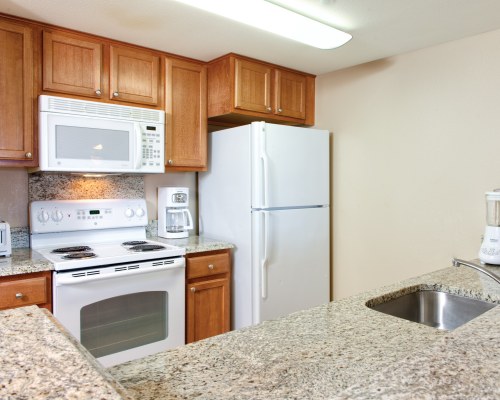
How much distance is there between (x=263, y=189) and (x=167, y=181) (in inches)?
34.6

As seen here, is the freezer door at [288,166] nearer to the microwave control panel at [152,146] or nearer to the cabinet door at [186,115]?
the cabinet door at [186,115]

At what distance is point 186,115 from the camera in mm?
2883

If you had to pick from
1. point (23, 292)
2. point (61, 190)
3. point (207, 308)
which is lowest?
point (207, 308)

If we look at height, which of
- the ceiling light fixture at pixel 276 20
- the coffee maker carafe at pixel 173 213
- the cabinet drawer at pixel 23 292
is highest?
the ceiling light fixture at pixel 276 20

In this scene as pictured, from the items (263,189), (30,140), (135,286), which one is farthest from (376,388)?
(30,140)

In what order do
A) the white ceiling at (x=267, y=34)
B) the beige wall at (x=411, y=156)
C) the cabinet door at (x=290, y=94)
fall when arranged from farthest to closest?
the cabinet door at (x=290, y=94), the beige wall at (x=411, y=156), the white ceiling at (x=267, y=34)

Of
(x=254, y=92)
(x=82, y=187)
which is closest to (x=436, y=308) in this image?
(x=254, y=92)

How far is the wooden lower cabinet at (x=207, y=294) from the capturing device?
2.58 meters

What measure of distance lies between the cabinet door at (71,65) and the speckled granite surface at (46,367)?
182cm

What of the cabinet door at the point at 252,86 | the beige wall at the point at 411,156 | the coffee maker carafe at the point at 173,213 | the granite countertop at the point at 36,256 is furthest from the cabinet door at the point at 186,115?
the beige wall at the point at 411,156

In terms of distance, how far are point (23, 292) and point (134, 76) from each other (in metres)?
1.47

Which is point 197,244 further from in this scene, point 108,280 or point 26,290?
point 26,290

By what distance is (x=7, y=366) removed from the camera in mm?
658

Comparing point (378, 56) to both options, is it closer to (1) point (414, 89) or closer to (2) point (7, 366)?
(1) point (414, 89)
